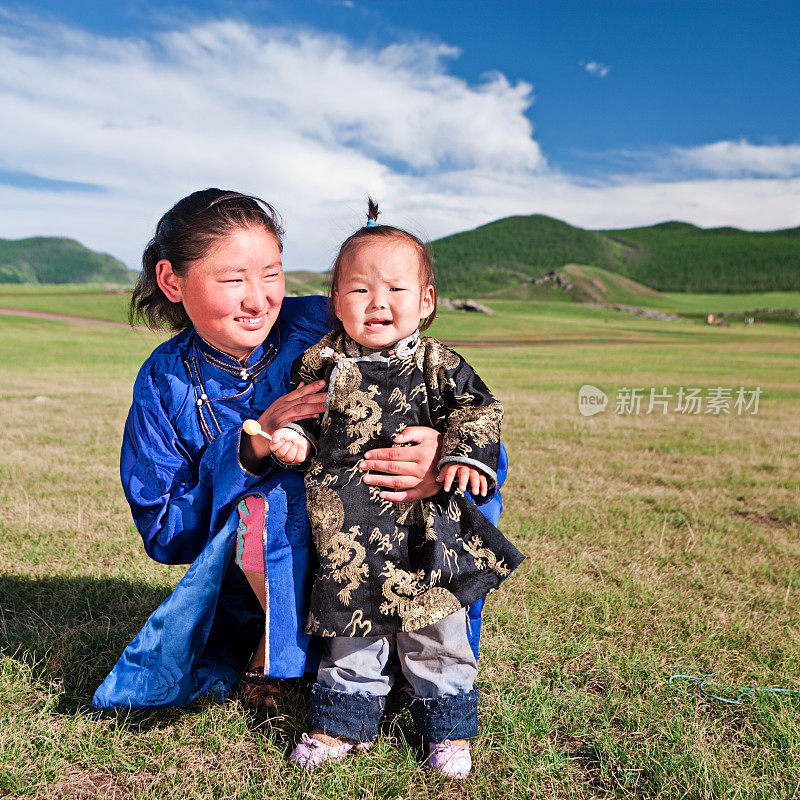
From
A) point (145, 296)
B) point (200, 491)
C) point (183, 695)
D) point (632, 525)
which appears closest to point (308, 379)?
point (200, 491)

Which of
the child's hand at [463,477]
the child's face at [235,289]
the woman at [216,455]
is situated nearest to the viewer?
the child's hand at [463,477]

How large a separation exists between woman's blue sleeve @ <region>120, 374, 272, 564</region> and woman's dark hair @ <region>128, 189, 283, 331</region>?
0.42 metres

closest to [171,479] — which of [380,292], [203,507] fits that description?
[203,507]

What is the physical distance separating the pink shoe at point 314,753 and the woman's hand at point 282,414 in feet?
3.26

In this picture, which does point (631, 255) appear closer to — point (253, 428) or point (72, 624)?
point (72, 624)

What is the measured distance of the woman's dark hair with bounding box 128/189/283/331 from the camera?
8.09ft

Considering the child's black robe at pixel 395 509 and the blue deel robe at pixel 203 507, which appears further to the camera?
the blue deel robe at pixel 203 507

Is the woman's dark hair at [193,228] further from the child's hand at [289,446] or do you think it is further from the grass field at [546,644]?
the grass field at [546,644]

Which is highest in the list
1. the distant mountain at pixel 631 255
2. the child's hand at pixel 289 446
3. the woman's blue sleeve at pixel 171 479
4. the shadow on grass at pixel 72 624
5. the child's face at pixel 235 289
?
the distant mountain at pixel 631 255

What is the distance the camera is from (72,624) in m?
3.47

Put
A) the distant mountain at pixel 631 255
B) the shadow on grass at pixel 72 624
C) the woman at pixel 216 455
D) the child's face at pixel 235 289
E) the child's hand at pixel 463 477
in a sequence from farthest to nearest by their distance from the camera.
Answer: the distant mountain at pixel 631 255, the shadow on grass at pixel 72 624, the child's face at pixel 235 289, the woman at pixel 216 455, the child's hand at pixel 463 477

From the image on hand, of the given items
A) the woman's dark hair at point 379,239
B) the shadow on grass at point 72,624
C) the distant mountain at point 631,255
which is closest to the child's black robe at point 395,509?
the woman's dark hair at point 379,239

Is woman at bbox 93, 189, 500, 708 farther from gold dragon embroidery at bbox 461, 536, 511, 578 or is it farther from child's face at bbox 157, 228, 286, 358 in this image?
gold dragon embroidery at bbox 461, 536, 511, 578

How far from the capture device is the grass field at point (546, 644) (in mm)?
2389
